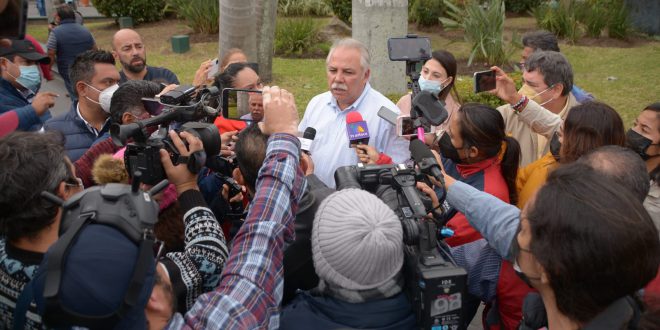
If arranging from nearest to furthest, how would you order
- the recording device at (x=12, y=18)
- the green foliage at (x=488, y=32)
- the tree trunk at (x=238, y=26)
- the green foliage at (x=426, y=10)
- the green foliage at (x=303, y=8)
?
1. the recording device at (x=12, y=18)
2. the tree trunk at (x=238, y=26)
3. the green foliage at (x=488, y=32)
4. the green foliage at (x=426, y=10)
5. the green foliage at (x=303, y=8)

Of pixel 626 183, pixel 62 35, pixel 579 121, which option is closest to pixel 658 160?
pixel 579 121

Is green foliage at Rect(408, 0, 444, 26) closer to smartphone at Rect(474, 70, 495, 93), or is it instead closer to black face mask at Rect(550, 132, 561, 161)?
smartphone at Rect(474, 70, 495, 93)

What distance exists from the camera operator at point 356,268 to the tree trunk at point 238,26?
5343 millimetres

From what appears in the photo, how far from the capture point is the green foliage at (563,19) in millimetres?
12392

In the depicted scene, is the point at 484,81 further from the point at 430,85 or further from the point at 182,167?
the point at 182,167

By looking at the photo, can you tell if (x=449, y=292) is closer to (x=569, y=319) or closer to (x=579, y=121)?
(x=569, y=319)

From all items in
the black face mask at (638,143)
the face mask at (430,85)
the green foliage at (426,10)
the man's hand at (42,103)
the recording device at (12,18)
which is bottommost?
the black face mask at (638,143)

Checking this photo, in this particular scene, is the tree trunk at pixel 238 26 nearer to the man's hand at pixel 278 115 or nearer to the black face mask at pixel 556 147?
the black face mask at pixel 556 147

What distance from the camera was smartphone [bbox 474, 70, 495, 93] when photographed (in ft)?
11.2

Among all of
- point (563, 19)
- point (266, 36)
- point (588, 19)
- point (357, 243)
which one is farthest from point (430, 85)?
point (588, 19)

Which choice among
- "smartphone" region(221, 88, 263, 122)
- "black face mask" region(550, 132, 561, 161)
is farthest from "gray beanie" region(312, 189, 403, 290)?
"black face mask" region(550, 132, 561, 161)

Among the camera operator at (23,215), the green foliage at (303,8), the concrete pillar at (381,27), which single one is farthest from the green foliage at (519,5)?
the camera operator at (23,215)

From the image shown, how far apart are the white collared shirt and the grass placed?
9.98 ft

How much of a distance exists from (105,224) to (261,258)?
0.55 meters
